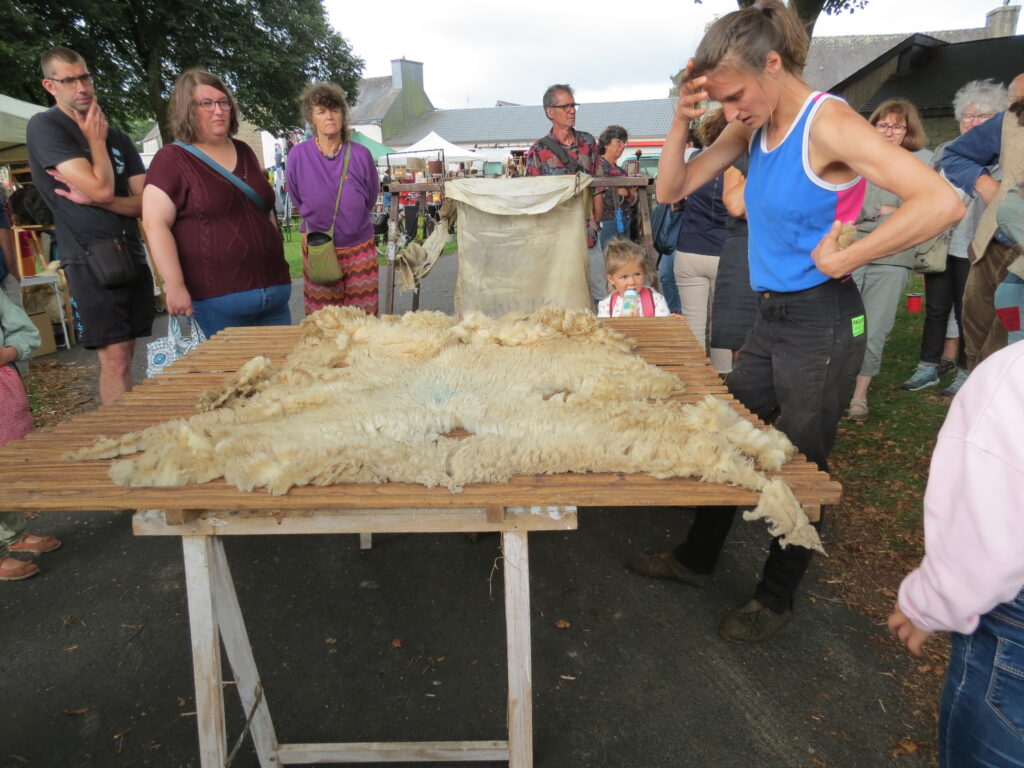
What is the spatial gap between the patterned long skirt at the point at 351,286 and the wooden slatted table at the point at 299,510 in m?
1.88

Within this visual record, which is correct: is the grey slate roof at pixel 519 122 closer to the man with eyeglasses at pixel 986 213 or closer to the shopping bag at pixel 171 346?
the man with eyeglasses at pixel 986 213

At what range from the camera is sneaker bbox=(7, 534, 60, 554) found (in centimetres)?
299

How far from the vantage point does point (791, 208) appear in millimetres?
1807

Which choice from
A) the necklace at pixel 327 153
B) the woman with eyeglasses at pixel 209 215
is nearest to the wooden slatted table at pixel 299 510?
the woman with eyeglasses at pixel 209 215

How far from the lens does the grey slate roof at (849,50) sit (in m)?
31.5

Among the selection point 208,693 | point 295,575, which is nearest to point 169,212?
point 295,575

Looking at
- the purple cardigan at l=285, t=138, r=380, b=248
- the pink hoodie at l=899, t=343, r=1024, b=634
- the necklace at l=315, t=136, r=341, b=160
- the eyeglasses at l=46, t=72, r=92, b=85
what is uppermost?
the eyeglasses at l=46, t=72, r=92, b=85

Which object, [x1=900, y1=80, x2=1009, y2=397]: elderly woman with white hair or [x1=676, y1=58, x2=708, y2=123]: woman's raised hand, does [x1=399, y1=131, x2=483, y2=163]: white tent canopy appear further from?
[x1=676, y1=58, x2=708, y2=123]: woman's raised hand

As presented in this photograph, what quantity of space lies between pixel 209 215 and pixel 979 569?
304 cm

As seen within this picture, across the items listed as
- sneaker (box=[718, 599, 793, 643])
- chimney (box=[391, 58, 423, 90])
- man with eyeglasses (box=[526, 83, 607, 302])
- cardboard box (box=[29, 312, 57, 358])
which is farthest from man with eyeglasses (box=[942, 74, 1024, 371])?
chimney (box=[391, 58, 423, 90])

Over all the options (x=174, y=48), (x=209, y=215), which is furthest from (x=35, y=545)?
(x=174, y=48)

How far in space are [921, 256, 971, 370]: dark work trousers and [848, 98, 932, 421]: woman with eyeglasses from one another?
56cm

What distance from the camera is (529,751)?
1623 mm

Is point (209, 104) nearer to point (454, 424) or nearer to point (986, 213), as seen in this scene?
point (454, 424)
